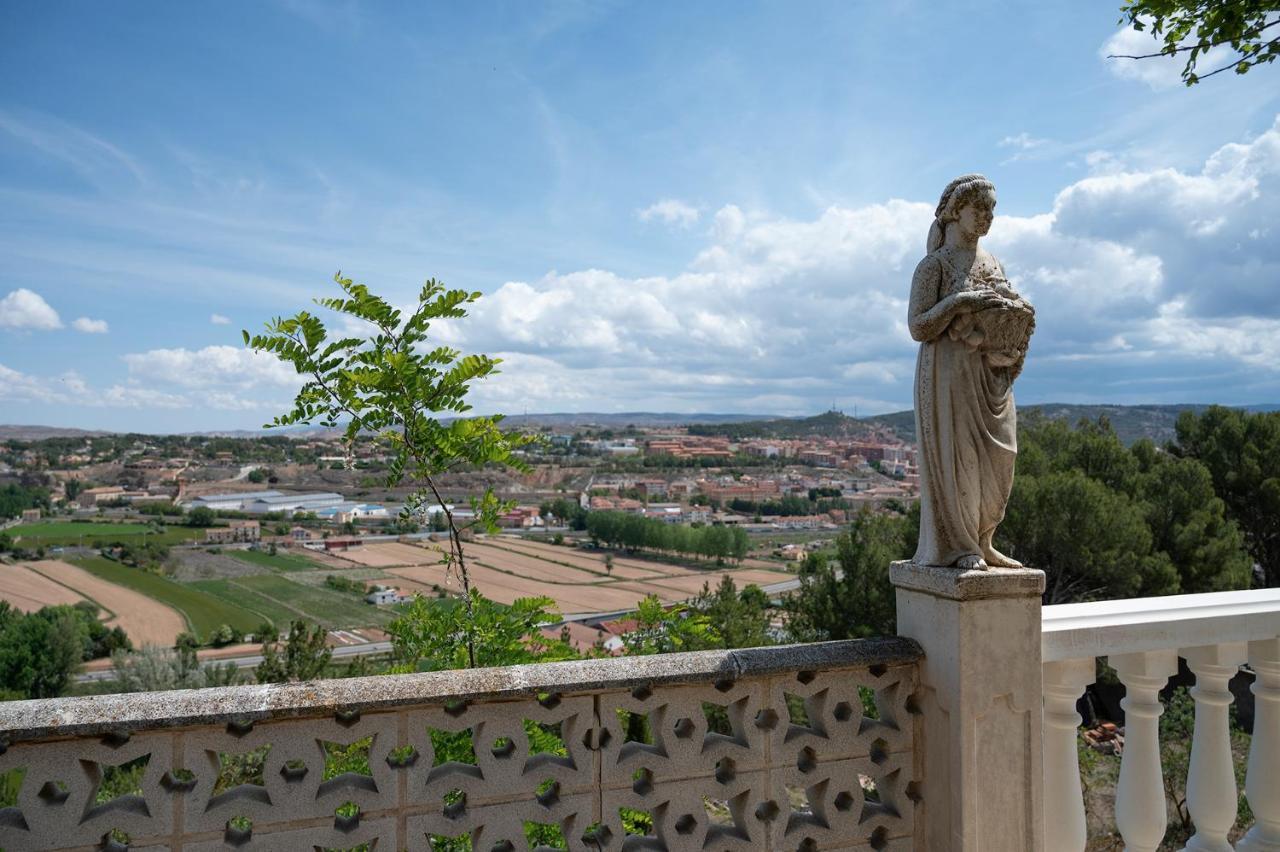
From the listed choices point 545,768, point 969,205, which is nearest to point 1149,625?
point 969,205

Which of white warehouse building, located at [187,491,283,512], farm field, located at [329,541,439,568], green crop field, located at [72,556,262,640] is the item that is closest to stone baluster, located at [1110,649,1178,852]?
farm field, located at [329,541,439,568]

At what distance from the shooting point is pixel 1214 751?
298 centimetres

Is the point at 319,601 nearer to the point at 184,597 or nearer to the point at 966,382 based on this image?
the point at 184,597

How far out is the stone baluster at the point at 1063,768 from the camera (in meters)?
2.88

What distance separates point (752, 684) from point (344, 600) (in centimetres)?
4082

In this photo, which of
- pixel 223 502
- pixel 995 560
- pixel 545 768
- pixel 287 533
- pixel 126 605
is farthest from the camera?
pixel 223 502

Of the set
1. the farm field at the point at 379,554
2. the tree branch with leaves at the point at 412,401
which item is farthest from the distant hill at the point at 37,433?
the tree branch with leaves at the point at 412,401

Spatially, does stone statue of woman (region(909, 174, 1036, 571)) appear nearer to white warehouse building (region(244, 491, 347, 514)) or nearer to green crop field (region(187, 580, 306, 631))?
white warehouse building (region(244, 491, 347, 514))

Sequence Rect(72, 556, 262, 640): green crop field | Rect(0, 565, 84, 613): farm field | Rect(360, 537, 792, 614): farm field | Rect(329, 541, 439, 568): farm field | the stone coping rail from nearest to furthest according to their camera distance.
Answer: the stone coping rail < Rect(360, 537, 792, 614): farm field < Rect(0, 565, 84, 613): farm field < Rect(329, 541, 439, 568): farm field < Rect(72, 556, 262, 640): green crop field

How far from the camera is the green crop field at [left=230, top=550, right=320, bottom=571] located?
4609 centimetres

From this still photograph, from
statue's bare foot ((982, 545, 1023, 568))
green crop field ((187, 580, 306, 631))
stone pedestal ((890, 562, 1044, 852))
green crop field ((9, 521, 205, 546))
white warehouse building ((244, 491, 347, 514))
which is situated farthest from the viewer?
green crop field ((9, 521, 205, 546))

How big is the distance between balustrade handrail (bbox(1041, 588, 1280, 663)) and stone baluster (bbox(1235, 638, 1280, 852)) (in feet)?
0.41

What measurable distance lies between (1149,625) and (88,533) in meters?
61.1

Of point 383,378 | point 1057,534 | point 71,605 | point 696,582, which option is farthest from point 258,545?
point 383,378
